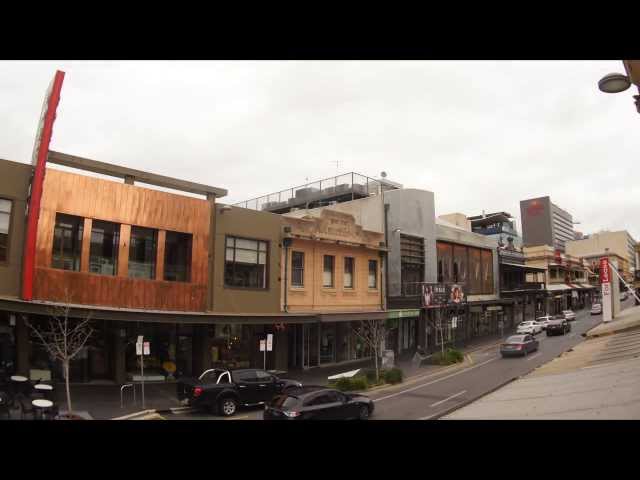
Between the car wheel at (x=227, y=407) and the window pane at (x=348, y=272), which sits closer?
the car wheel at (x=227, y=407)

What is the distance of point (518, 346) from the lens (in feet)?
105

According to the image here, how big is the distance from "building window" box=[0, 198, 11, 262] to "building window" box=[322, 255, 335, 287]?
16860mm

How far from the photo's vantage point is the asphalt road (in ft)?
57.8

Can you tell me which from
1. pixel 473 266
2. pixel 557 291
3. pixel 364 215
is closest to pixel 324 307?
pixel 364 215

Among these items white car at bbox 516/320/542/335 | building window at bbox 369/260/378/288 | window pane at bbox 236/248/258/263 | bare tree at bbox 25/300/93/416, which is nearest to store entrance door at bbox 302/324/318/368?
window pane at bbox 236/248/258/263

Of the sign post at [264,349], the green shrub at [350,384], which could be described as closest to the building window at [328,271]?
the sign post at [264,349]

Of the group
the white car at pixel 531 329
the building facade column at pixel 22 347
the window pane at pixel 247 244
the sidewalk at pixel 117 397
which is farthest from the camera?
the white car at pixel 531 329

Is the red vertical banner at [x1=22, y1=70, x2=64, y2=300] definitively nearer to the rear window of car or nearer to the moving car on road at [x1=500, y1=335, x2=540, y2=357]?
the rear window of car

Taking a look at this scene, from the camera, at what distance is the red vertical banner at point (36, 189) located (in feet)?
59.8

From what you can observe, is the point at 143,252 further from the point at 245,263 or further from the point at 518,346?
the point at 518,346

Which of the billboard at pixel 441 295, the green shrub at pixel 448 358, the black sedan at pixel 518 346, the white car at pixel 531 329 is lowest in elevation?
the green shrub at pixel 448 358

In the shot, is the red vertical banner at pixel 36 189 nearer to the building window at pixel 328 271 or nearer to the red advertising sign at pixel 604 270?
the building window at pixel 328 271

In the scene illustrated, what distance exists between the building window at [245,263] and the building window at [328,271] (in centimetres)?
497

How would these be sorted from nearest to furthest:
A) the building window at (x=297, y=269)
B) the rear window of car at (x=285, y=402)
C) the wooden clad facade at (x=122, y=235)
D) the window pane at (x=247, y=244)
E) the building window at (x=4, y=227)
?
1. the rear window of car at (x=285, y=402)
2. the building window at (x=4, y=227)
3. the wooden clad facade at (x=122, y=235)
4. the window pane at (x=247, y=244)
5. the building window at (x=297, y=269)
